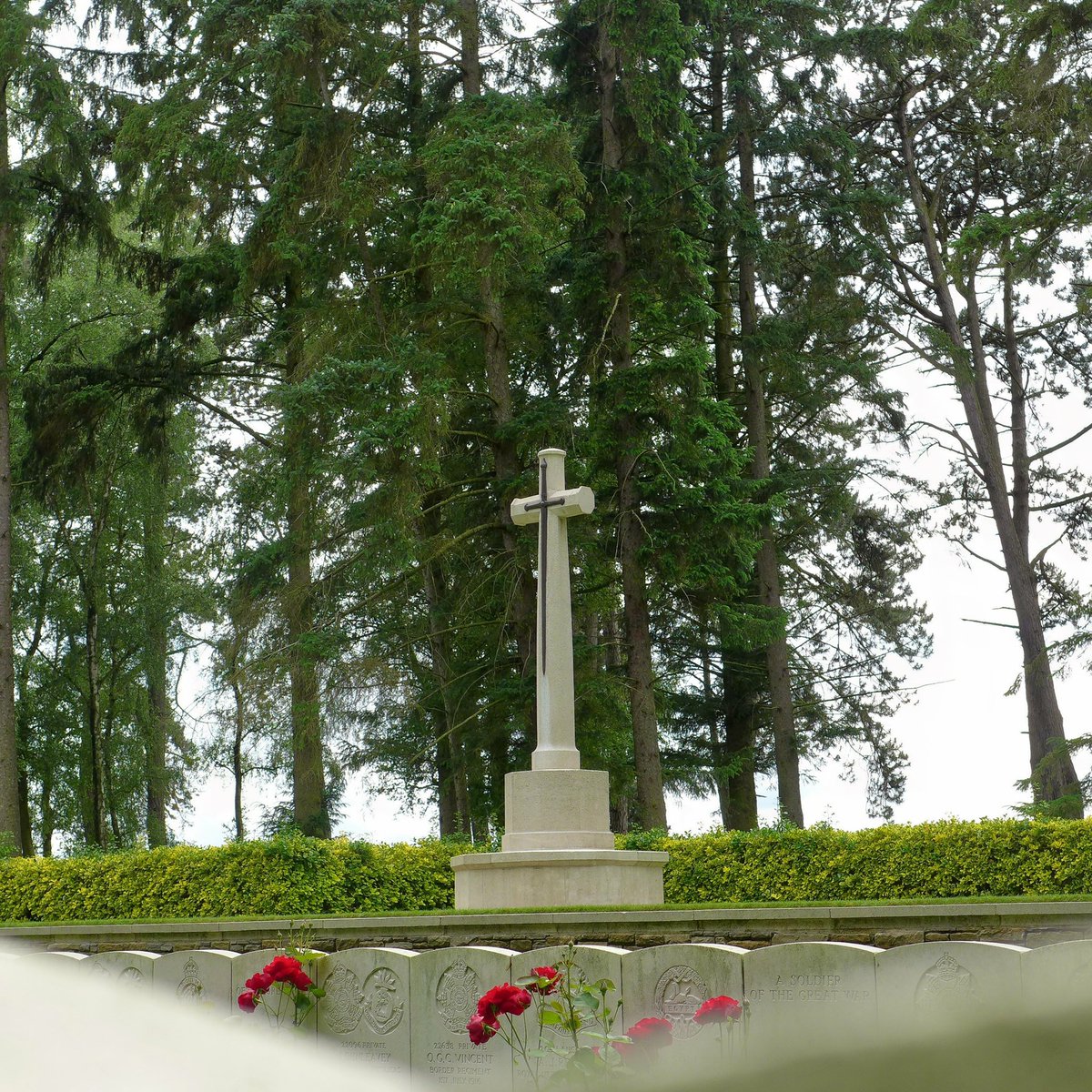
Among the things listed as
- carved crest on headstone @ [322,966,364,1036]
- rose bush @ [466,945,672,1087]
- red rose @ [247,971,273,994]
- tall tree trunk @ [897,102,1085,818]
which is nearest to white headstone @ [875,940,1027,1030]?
rose bush @ [466,945,672,1087]

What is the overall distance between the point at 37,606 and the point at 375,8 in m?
12.1

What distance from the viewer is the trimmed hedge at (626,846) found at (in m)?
9.90

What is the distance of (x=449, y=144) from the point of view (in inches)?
610

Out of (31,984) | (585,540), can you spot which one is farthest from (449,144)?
(31,984)

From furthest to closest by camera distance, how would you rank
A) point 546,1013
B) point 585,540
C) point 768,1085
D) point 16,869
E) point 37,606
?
point 37,606 → point 585,540 → point 16,869 → point 546,1013 → point 768,1085

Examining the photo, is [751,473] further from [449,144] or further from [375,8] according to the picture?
[375,8]

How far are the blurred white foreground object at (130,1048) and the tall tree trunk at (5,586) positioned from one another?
1627 cm

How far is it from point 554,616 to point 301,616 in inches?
243

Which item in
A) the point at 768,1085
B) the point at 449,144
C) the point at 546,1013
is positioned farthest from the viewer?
the point at 449,144

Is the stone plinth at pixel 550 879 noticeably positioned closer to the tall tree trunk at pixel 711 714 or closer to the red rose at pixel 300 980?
the red rose at pixel 300 980

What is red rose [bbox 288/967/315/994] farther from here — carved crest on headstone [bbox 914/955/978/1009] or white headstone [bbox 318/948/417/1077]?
carved crest on headstone [bbox 914/955/978/1009]

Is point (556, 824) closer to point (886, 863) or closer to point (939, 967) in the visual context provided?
point (886, 863)

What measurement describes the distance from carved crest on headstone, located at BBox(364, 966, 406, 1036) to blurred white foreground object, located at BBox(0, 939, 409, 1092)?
6.35 meters

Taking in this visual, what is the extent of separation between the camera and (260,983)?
6379 millimetres
